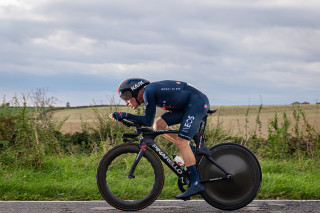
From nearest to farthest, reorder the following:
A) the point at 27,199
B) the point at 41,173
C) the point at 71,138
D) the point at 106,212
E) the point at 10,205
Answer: the point at 106,212
the point at 10,205
the point at 27,199
the point at 41,173
the point at 71,138

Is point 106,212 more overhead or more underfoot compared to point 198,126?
more underfoot

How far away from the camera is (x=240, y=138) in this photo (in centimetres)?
1112

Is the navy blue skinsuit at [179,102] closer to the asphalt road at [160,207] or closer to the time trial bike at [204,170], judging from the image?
the time trial bike at [204,170]

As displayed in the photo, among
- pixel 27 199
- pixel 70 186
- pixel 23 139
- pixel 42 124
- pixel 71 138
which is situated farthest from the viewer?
pixel 71 138

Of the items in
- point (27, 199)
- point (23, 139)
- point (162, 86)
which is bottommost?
point (27, 199)

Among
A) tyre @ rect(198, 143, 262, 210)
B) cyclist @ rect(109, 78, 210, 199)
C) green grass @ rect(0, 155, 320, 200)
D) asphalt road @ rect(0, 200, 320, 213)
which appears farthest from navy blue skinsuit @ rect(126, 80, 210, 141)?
green grass @ rect(0, 155, 320, 200)

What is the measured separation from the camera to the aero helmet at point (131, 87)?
540cm

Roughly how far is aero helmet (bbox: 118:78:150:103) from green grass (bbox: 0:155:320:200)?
1939 mm

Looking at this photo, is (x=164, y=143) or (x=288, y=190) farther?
(x=164, y=143)

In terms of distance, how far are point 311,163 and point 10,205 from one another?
6.57 meters

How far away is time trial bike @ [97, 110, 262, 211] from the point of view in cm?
543

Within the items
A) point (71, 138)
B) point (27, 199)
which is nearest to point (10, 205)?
point (27, 199)

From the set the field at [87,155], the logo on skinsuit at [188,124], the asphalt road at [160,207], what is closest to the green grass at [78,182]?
the field at [87,155]

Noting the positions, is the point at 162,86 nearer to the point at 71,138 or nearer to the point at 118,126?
the point at 118,126
